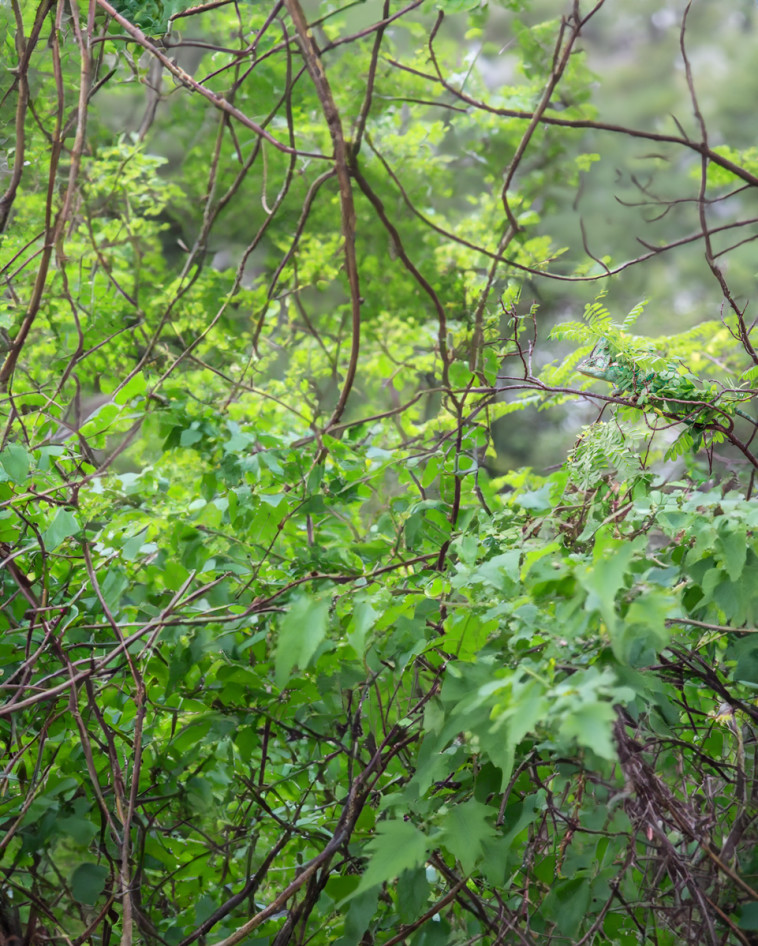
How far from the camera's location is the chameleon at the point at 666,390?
0.97 m

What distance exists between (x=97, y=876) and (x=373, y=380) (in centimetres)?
332

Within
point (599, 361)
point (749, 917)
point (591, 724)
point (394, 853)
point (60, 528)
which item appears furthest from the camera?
point (60, 528)

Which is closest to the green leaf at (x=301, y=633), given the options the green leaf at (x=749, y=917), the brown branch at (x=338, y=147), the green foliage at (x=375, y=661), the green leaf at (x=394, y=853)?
the green foliage at (x=375, y=661)

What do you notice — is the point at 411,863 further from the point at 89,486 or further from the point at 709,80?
the point at 709,80

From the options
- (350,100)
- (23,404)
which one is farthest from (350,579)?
(350,100)

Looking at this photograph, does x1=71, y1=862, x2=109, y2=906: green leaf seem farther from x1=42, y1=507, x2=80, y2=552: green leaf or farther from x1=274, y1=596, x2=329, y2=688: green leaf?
x1=274, y1=596, x2=329, y2=688: green leaf

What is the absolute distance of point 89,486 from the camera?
4.75 feet

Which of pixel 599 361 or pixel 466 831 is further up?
pixel 599 361

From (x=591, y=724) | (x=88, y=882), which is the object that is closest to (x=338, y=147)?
(x=591, y=724)

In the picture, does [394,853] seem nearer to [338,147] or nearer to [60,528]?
[60,528]

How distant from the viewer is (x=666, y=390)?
0.97 meters

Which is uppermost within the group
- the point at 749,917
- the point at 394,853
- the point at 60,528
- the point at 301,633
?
the point at 60,528

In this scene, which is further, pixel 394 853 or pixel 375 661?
pixel 375 661

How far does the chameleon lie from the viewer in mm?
972
